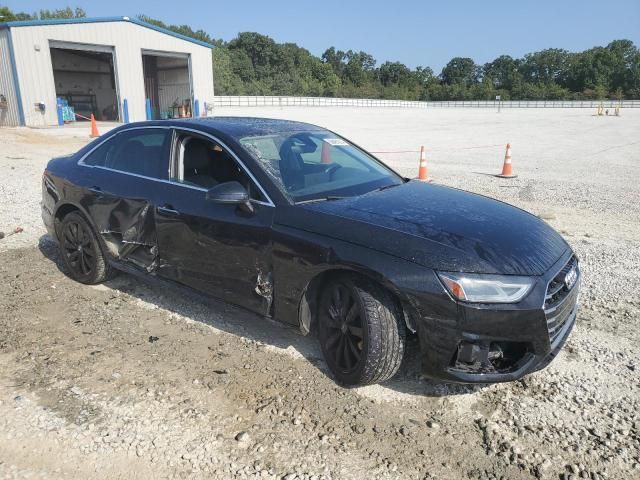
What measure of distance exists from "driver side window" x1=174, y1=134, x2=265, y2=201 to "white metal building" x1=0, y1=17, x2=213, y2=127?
24004mm

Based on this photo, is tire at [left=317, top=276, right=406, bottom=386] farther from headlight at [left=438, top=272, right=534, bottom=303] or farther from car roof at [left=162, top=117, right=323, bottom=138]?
car roof at [left=162, top=117, right=323, bottom=138]

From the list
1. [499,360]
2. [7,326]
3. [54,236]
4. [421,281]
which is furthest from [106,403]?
[54,236]

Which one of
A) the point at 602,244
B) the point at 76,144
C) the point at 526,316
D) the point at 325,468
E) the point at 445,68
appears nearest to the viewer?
the point at 325,468

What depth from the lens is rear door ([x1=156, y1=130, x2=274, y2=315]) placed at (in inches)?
141

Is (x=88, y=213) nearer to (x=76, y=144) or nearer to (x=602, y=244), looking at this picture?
(x=602, y=244)

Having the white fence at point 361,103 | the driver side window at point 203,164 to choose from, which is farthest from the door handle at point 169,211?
the white fence at point 361,103

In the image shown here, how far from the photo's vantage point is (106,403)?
317 cm

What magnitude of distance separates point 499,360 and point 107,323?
3088mm

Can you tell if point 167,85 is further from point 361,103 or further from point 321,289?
point 321,289

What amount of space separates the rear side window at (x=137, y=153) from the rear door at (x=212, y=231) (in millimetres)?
165

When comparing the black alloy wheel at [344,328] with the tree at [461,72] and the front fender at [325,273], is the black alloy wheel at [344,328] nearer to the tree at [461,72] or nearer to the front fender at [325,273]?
the front fender at [325,273]

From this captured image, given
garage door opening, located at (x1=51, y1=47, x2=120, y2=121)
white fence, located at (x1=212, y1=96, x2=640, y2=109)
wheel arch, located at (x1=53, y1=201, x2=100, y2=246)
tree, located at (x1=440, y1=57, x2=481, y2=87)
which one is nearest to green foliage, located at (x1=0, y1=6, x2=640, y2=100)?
tree, located at (x1=440, y1=57, x2=481, y2=87)

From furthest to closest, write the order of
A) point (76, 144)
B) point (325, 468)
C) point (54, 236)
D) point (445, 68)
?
1. point (445, 68)
2. point (76, 144)
3. point (54, 236)
4. point (325, 468)

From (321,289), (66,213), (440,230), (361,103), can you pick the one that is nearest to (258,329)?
(321,289)
